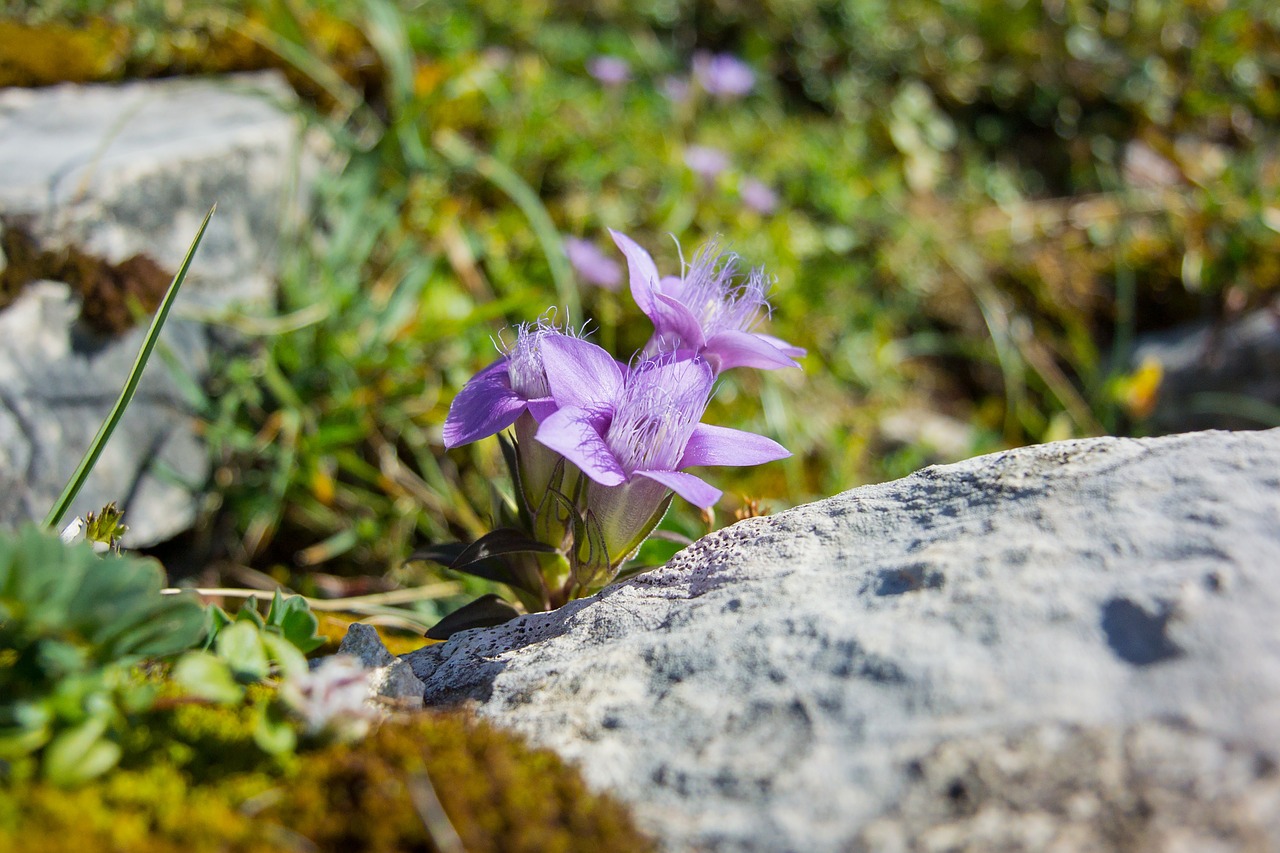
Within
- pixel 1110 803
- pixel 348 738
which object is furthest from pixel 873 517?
pixel 348 738

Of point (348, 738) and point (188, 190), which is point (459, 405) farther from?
point (188, 190)

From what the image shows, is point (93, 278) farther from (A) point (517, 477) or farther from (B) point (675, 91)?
(B) point (675, 91)

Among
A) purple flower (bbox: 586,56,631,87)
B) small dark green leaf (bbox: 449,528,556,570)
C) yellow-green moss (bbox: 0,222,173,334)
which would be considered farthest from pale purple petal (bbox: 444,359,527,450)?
purple flower (bbox: 586,56,631,87)

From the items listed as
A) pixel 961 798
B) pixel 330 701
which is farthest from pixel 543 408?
pixel 961 798

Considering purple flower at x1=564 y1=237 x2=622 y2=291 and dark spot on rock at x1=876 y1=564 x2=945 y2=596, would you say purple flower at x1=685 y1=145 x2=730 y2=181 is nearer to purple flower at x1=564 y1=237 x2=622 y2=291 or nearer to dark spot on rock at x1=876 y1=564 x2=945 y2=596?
purple flower at x1=564 y1=237 x2=622 y2=291

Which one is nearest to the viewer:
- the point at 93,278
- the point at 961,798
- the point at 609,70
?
the point at 961,798

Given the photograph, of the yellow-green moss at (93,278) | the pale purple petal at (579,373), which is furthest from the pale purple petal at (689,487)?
the yellow-green moss at (93,278)

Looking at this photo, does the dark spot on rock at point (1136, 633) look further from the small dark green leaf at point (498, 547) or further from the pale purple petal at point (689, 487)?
the small dark green leaf at point (498, 547)
